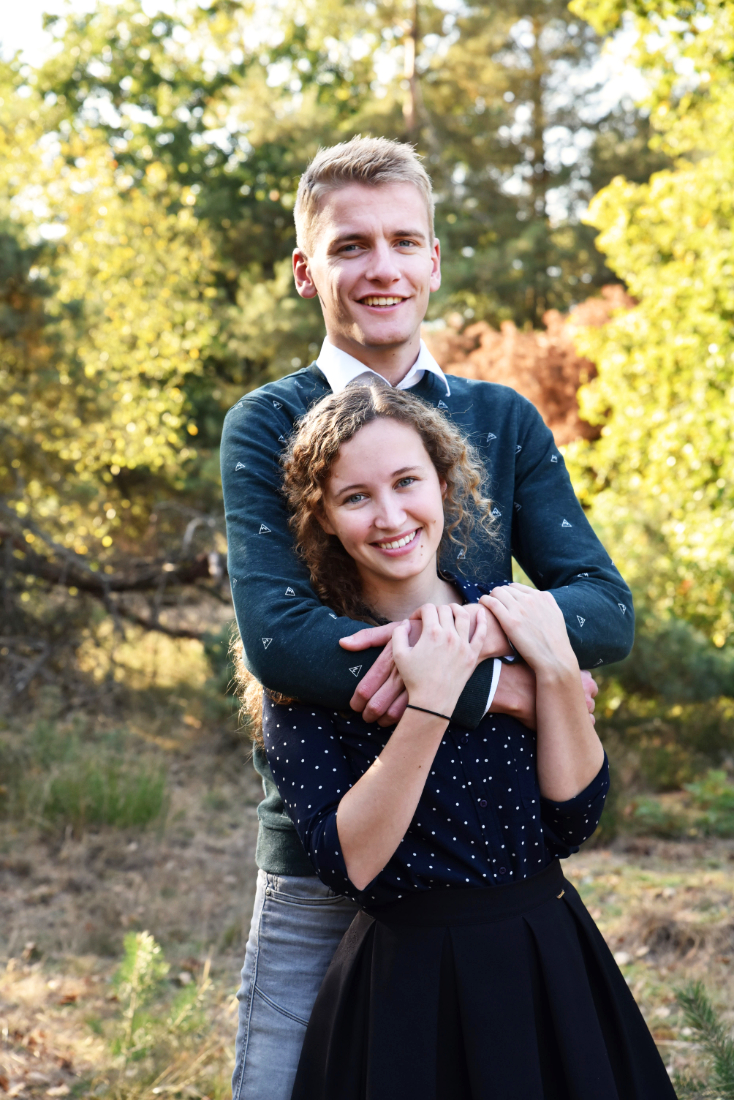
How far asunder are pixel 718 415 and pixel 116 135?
43.8ft

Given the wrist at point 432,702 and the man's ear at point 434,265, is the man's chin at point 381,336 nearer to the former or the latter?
the man's ear at point 434,265

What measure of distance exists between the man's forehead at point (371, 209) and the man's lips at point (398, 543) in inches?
24.6

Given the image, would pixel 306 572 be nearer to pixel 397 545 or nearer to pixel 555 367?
pixel 397 545

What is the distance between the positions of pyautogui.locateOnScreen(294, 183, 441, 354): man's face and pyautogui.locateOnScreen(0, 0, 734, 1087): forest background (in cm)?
264

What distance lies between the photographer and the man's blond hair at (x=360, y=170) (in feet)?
5.82

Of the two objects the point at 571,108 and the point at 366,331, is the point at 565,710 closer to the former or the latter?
the point at 366,331

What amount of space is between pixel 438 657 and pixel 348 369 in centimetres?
68

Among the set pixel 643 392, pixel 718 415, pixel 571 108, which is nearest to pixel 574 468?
pixel 643 392

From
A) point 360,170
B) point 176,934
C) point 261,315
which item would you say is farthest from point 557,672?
point 261,315

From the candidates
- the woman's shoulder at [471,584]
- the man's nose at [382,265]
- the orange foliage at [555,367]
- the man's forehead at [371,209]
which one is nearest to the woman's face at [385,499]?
the woman's shoulder at [471,584]

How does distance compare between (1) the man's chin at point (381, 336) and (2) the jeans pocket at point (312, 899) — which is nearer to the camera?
(2) the jeans pocket at point (312, 899)

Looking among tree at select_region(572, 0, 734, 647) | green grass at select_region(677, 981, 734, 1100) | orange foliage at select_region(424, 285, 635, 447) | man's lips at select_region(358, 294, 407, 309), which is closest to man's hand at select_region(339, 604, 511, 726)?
man's lips at select_region(358, 294, 407, 309)

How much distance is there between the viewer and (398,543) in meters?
1.60

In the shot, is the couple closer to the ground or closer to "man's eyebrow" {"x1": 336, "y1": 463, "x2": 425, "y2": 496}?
"man's eyebrow" {"x1": 336, "y1": 463, "x2": 425, "y2": 496}
